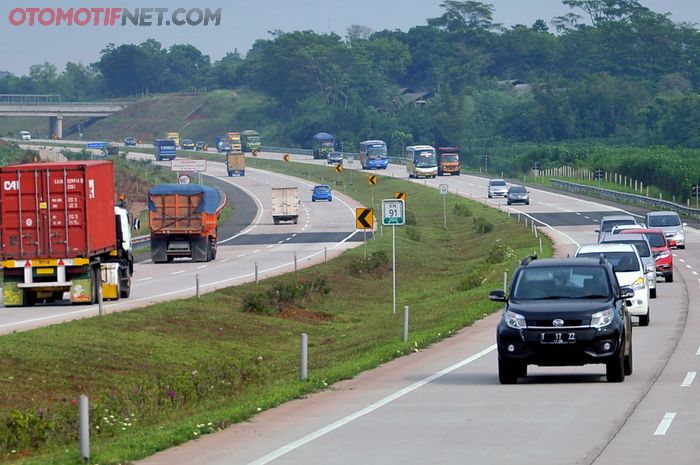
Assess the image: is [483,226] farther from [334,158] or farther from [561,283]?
[334,158]

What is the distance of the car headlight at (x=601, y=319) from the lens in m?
19.8

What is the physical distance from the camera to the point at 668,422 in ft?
53.6

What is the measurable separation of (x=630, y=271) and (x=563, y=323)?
11.7m

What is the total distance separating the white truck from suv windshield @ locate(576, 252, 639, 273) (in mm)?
60347

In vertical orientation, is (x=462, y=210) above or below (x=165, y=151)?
below

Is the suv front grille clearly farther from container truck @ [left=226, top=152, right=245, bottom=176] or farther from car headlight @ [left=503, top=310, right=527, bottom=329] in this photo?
container truck @ [left=226, top=152, right=245, bottom=176]

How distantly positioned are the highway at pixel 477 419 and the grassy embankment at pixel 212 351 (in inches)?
29.5

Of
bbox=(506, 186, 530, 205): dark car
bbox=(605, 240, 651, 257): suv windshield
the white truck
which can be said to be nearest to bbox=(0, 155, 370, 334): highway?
the white truck

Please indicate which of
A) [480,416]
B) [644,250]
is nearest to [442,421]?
[480,416]

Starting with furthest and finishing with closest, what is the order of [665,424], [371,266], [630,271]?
[371,266] → [630,271] → [665,424]

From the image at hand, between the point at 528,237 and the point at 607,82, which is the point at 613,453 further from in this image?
the point at 607,82

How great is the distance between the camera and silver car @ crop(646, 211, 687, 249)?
6317cm

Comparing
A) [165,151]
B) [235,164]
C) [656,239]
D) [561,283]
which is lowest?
[235,164]

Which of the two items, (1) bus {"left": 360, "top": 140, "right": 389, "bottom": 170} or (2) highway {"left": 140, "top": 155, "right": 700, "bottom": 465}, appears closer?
(2) highway {"left": 140, "top": 155, "right": 700, "bottom": 465}
